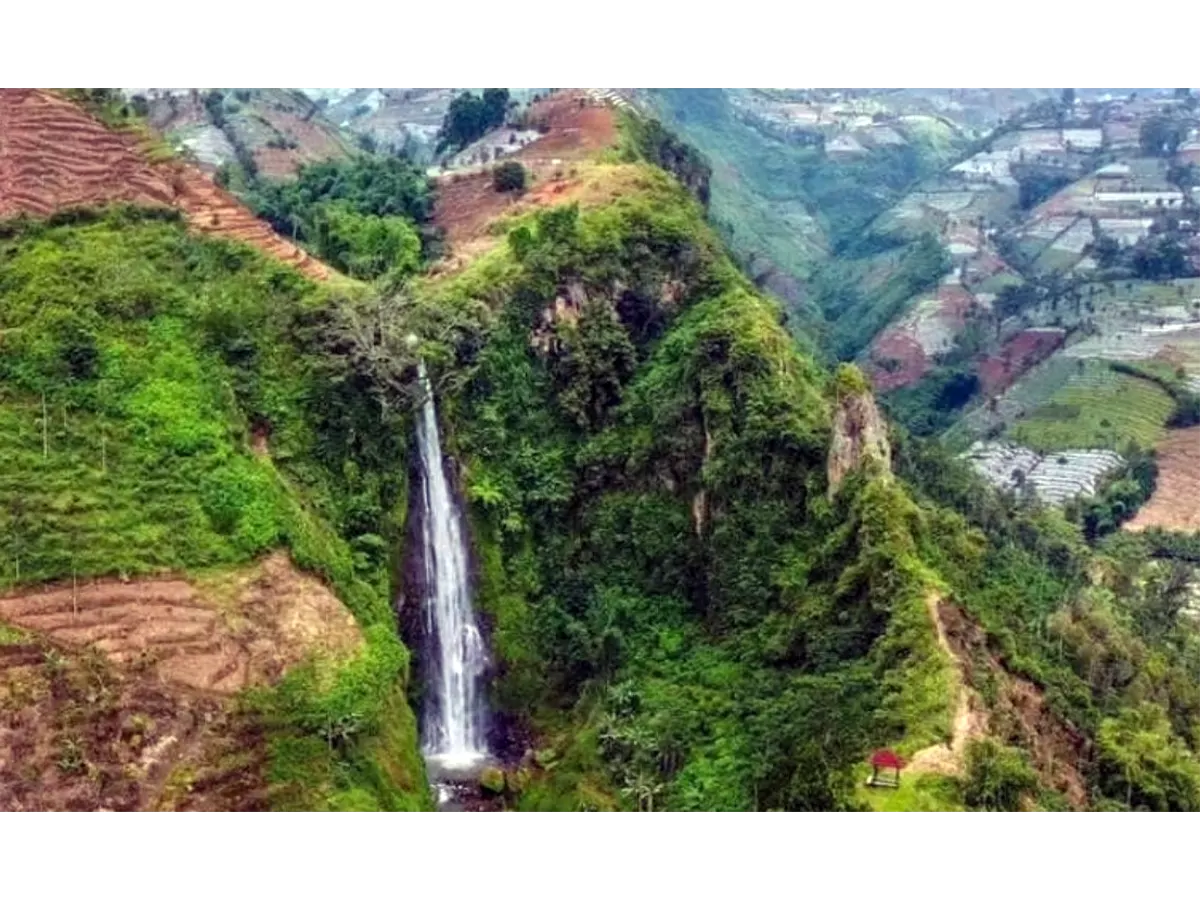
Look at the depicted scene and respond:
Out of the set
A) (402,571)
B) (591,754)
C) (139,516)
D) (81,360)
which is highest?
(81,360)

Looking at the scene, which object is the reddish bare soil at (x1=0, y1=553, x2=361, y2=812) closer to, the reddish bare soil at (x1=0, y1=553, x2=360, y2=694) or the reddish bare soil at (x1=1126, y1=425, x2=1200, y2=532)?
the reddish bare soil at (x1=0, y1=553, x2=360, y2=694)

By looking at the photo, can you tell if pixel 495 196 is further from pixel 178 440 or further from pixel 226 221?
pixel 178 440

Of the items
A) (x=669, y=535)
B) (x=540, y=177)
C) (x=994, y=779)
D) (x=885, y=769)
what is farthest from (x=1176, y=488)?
(x=885, y=769)

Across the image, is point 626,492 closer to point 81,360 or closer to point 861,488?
point 861,488

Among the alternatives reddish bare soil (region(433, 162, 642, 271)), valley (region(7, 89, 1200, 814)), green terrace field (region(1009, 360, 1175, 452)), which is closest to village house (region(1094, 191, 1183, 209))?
green terrace field (region(1009, 360, 1175, 452))

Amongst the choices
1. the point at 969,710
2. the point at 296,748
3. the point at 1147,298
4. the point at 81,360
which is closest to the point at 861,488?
the point at 969,710

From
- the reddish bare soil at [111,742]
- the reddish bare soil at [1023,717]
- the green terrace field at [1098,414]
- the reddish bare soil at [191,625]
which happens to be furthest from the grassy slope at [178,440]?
the green terrace field at [1098,414]
